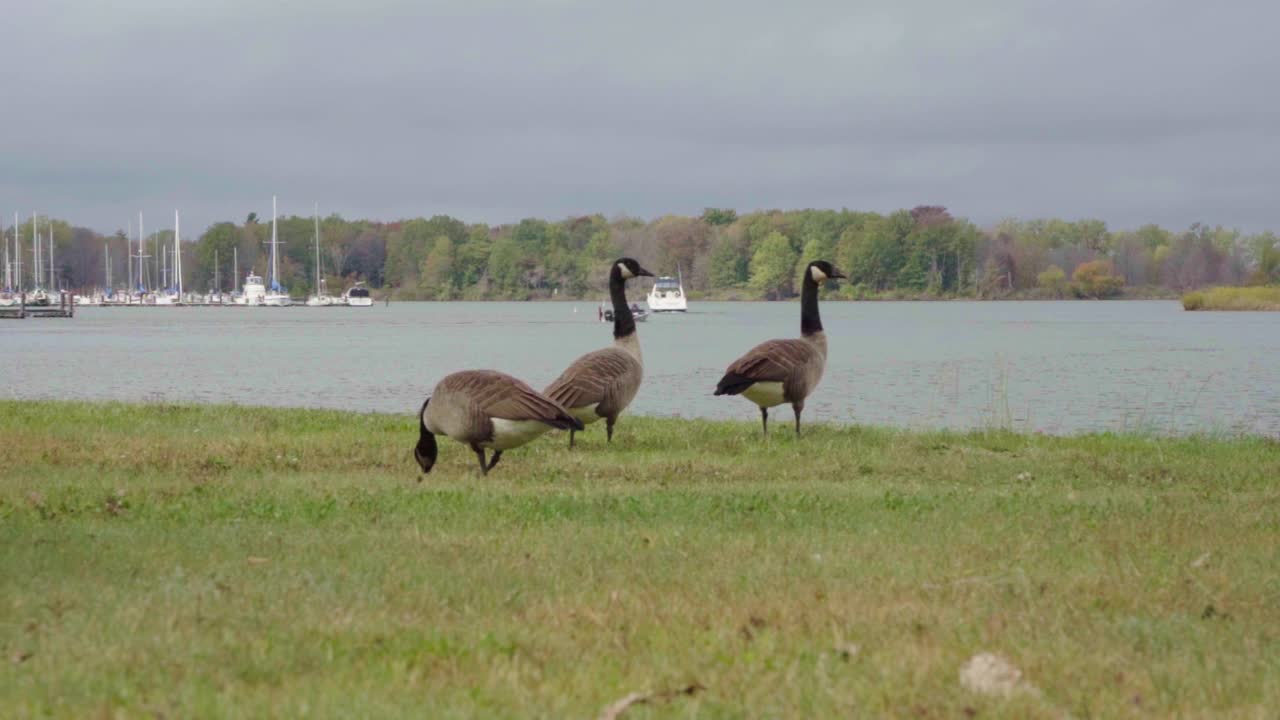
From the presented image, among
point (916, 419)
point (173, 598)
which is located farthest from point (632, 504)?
point (916, 419)

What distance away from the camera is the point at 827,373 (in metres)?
50.5

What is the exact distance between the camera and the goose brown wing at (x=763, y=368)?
1909 cm

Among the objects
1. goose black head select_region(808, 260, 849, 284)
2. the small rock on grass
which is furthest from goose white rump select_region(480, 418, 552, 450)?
goose black head select_region(808, 260, 849, 284)

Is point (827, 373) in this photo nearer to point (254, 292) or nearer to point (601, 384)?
point (601, 384)

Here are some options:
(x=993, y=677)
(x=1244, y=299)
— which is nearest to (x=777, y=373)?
(x=993, y=677)

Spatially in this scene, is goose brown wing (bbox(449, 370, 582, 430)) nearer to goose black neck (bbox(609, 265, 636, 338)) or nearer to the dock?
goose black neck (bbox(609, 265, 636, 338))

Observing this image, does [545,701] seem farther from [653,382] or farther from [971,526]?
[653,382]

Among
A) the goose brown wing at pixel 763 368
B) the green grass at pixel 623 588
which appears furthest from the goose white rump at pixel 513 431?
the goose brown wing at pixel 763 368

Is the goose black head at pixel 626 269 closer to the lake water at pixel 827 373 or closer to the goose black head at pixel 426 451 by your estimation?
the goose black head at pixel 426 451

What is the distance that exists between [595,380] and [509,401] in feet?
11.3

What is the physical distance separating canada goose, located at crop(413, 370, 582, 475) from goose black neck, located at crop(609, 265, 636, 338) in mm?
4483

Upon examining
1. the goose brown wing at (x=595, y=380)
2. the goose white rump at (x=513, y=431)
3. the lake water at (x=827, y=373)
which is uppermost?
the goose brown wing at (x=595, y=380)

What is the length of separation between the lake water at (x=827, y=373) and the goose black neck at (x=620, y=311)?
7315 millimetres

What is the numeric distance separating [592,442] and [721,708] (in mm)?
13169
